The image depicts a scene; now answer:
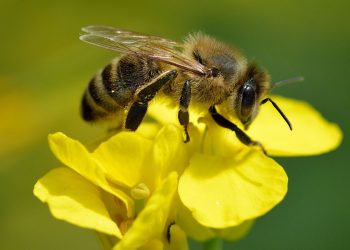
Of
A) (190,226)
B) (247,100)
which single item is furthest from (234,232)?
(247,100)

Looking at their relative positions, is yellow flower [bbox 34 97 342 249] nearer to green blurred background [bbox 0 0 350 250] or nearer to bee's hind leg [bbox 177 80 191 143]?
bee's hind leg [bbox 177 80 191 143]

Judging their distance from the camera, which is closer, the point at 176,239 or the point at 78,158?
the point at 78,158

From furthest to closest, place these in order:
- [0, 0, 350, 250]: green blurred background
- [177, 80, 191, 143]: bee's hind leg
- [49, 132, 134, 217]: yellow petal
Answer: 1. [0, 0, 350, 250]: green blurred background
2. [177, 80, 191, 143]: bee's hind leg
3. [49, 132, 134, 217]: yellow petal

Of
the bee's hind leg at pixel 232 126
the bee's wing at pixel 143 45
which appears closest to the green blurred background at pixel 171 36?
the bee's hind leg at pixel 232 126

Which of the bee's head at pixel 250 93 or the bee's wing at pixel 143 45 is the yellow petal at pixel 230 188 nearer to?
the bee's head at pixel 250 93

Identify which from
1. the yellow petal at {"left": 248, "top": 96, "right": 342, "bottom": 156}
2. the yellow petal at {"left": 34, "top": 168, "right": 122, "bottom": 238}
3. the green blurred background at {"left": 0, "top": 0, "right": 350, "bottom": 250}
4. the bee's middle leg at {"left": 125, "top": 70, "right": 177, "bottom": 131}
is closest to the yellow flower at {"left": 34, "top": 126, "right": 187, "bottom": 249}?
the yellow petal at {"left": 34, "top": 168, "right": 122, "bottom": 238}

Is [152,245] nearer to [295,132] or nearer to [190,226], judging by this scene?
[190,226]
